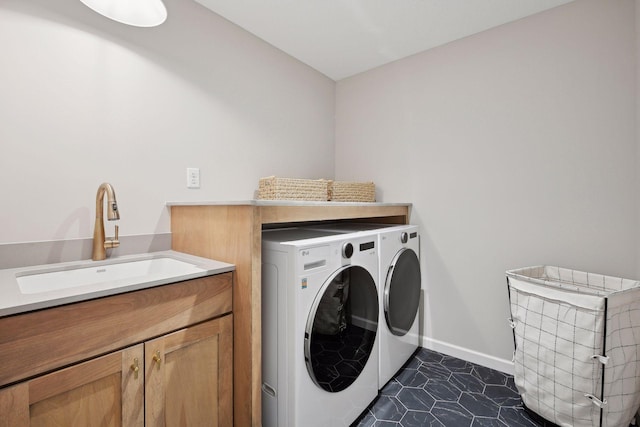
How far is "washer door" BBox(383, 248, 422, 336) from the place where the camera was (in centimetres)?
167

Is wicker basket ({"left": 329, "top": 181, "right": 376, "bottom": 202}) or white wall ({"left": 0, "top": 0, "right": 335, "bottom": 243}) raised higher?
white wall ({"left": 0, "top": 0, "right": 335, "bottom": 243})

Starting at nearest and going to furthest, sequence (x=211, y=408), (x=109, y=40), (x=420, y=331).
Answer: (x=211, y=408) → (x=109, y=40) → (x=420, y=331)

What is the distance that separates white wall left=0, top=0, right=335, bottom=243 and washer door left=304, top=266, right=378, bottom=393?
3.28 feet

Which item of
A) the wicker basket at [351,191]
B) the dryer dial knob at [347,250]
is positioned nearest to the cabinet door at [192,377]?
the dryer dial knob at [347,250]

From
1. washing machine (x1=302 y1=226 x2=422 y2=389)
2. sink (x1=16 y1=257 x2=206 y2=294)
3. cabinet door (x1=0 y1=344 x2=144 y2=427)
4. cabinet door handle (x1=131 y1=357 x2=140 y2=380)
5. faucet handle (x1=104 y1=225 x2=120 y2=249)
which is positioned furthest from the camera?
washing machine (x1=302 y1=226 x2=422 y2=389)

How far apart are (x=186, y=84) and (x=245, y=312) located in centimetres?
Result: 136

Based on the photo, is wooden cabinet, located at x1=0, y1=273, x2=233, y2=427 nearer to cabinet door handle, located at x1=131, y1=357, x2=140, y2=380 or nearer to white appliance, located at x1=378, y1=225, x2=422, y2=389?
cabinet door handle, located at x1=131, y1=357, x2=140, y2=380

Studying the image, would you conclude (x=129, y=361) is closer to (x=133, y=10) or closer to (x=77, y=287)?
(x=77, y=287)

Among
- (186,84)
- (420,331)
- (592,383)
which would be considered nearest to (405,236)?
(420,331)

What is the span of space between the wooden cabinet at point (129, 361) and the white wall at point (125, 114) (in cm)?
68

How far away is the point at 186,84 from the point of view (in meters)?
1.70

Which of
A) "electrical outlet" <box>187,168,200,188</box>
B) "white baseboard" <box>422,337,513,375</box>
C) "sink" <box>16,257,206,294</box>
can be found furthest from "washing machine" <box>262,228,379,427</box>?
"white baseboard" <box>422,337,513,375</box>

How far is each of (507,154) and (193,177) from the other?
1.99m

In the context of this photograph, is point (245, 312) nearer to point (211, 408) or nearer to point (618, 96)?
point (211, 408)
